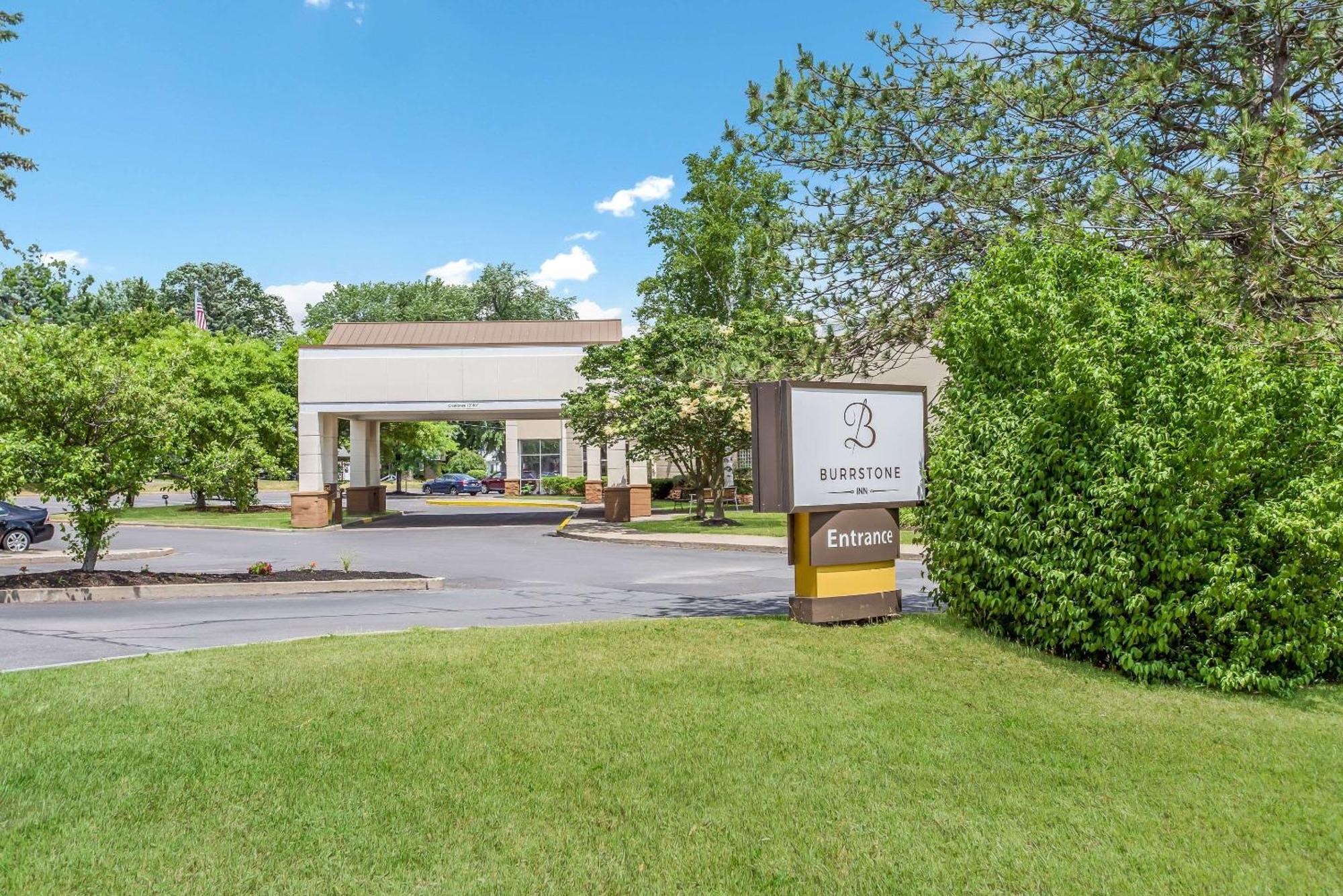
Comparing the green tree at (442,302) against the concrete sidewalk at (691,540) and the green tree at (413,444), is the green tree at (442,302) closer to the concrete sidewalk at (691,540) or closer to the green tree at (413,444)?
the green tree at (413,444)

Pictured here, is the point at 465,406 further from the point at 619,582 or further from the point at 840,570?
the point at 840,570

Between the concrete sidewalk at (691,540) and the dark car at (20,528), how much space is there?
12500 millimetres

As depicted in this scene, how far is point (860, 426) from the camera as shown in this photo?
9828mm

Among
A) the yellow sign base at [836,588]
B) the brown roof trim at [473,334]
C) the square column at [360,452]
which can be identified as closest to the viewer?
the yellow sign base at [836,588]

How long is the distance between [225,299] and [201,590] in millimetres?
88911

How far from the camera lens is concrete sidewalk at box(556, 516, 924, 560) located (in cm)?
2034

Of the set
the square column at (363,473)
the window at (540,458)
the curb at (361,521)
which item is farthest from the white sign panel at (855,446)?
the window at (540,458)

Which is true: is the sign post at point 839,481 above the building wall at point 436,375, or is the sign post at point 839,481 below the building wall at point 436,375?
below

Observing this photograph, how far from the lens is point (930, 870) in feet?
13.5

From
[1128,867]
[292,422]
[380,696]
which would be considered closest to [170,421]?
[380,696]

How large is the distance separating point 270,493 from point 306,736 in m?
58.6

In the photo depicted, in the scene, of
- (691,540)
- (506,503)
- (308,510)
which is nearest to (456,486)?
(506,503)

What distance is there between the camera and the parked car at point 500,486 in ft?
192

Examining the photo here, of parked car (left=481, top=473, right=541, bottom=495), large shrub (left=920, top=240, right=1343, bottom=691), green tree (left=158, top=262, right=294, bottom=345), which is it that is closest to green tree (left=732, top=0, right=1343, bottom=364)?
large shrub (left=920, top=240, right=1343, bottom=691)
